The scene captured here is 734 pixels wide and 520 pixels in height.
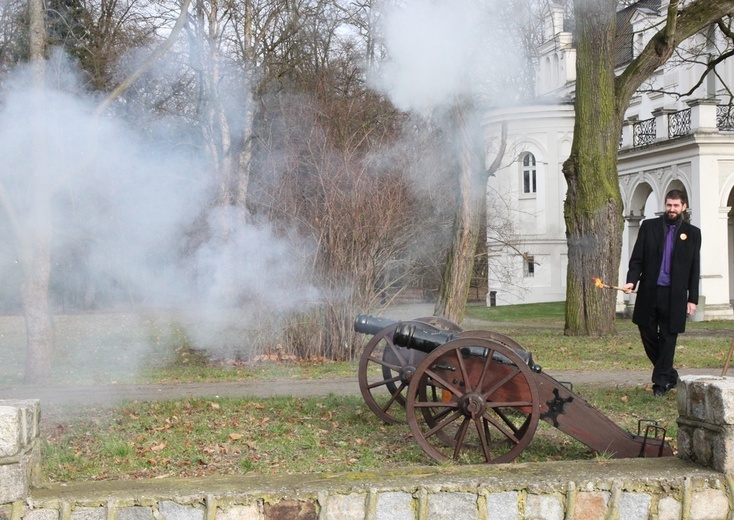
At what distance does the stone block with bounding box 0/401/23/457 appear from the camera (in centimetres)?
487

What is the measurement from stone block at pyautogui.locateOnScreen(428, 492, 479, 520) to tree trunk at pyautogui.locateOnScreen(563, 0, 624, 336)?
1329 cm

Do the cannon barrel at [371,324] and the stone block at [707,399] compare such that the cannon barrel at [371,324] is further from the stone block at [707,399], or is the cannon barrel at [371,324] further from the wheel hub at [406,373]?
the stone block at [707,399]

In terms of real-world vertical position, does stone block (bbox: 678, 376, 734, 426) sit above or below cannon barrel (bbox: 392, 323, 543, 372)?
below

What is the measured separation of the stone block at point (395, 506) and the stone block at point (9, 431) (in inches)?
78.3

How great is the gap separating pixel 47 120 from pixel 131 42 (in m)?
4.51

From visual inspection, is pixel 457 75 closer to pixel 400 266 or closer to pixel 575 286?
pixel 400 266

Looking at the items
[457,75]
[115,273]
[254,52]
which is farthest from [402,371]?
[254,52]

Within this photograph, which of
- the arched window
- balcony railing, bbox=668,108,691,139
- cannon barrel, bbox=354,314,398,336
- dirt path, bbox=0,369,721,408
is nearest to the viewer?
cannon barrel, bbox=354,314,398,336

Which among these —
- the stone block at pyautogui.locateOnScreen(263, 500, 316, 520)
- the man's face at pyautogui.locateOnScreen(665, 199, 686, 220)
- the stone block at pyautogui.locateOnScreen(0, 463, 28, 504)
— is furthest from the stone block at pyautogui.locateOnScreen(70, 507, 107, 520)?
the man's face at pyautogui.locateOnScreen(665, 199, 686, 220)

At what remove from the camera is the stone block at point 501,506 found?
5.16m

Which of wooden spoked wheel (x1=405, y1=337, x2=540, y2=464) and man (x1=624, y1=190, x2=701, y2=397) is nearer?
wooden spoked wheel (x1=405, y1=337, x2=540, y2=464)

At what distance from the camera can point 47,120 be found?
12.7m

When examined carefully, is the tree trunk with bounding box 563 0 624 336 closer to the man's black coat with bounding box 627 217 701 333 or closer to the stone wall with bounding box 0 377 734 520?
the man's black coat with bounding box 627 217 701 333

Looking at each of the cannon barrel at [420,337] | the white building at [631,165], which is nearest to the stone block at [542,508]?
A: the cannon barrel at [420,337]
